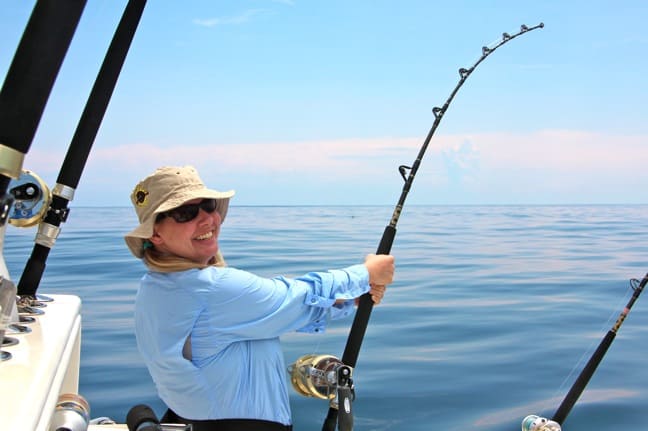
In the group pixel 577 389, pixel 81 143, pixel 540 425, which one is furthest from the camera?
pixel 577 389

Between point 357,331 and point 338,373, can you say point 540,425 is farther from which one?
point 338,373

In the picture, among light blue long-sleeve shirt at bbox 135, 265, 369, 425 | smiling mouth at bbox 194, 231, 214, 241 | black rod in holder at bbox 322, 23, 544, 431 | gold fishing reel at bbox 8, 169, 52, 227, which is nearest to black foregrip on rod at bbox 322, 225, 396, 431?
black rod in holder at bbox 322, 23, 544, 431

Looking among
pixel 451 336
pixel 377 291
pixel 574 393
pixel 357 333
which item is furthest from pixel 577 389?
pixel 451 336

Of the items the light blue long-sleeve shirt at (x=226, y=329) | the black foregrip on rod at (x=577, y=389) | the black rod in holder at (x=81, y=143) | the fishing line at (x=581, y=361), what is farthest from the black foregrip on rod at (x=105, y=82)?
the fishing line at (x=581, y=361)

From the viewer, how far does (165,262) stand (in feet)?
4.51

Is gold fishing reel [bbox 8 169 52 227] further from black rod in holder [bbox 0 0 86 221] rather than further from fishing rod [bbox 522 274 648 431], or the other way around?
fishing rod [bbox 522 274 648 431]

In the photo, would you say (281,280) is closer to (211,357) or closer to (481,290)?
(211,357)

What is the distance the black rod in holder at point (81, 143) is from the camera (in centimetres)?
186

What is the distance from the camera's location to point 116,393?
Answer: 12.1 feet

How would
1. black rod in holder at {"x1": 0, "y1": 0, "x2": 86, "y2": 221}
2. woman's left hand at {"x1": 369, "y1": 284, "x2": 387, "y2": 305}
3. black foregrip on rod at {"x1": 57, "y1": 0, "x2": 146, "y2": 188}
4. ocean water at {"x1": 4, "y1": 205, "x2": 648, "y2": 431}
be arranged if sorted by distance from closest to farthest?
1. black rod in holder at {"x1": 0, "y1": 0, "x2": 86, "y2": 221}
2. woman's left hand at {"x1": 369, "y1": 284, "x2": 387, "y2": 305}
3. black foregrip on rod at {"x1": 57, "y1": 0, "x2": 146, "y2": 188}
4. ocean water at {"x1": 4, "y1": 205, "x2": 648, "y2": 431}

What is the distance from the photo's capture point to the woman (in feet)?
4.43

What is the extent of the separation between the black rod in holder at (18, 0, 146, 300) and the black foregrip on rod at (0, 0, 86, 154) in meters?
1.15

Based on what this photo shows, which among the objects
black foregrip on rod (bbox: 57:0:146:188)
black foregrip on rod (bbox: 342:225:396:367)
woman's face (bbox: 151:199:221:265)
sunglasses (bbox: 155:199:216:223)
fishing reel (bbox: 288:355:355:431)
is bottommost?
fishing reel (bbox: 288:355:355:431)

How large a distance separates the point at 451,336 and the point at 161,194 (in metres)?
3.87
